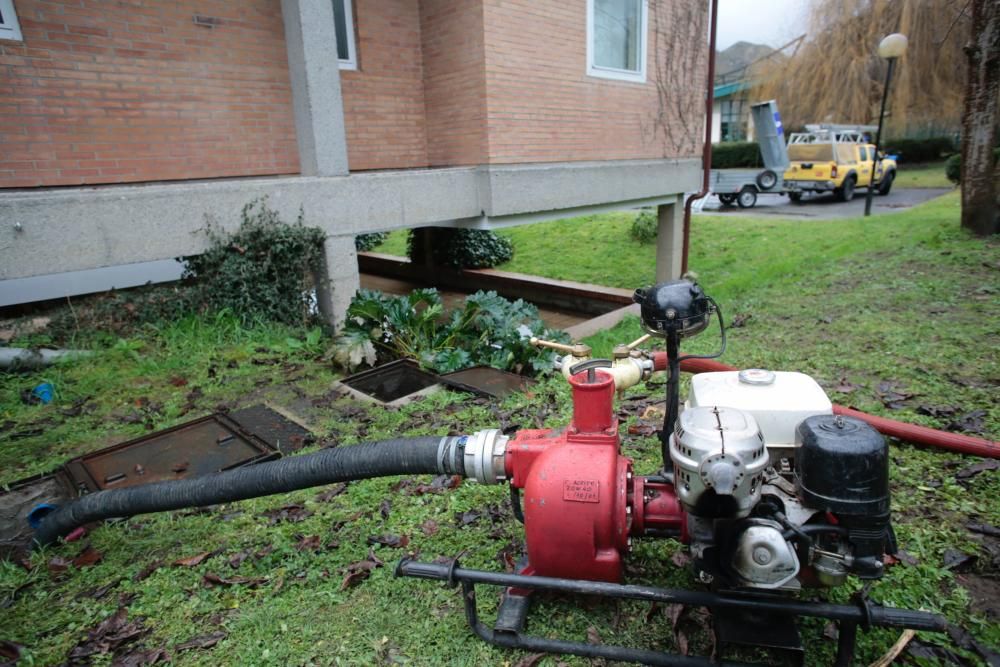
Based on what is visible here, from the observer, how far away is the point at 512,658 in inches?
87.6

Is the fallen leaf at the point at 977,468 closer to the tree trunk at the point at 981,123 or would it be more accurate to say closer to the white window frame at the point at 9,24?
the white window frame at the point at 9,24

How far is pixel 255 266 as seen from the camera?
5.69 metres

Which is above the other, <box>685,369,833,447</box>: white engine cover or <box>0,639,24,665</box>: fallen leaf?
<box>685,369,833,447</box>: white engine cover

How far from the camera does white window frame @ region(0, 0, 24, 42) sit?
16.3 feet

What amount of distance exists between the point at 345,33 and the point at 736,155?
28369 millimetres

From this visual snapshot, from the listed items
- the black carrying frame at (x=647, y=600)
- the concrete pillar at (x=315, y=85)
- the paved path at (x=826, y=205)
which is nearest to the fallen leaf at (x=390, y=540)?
the black carrying frame at (x=647, y=600)

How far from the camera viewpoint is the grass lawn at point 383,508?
93.0 inches

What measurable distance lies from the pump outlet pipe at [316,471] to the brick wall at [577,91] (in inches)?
207

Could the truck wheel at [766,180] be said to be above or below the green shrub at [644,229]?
above

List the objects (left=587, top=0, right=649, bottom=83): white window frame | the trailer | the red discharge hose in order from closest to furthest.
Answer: the red discharge hose < (left=587, top=0, right=649, bottom=83): white window frame < the trailer

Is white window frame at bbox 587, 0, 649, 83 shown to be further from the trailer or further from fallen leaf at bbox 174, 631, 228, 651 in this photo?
the trailer

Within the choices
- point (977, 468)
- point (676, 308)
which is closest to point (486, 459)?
point (676, 308)

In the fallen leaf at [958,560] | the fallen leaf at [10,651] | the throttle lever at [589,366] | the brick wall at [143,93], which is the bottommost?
the fallen leaf at [10,651]

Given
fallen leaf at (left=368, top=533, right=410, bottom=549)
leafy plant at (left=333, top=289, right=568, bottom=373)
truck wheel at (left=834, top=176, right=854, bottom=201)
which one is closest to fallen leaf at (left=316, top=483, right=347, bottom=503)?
fallen leaf at (left=368, top=533, right=410, bottom=549)
